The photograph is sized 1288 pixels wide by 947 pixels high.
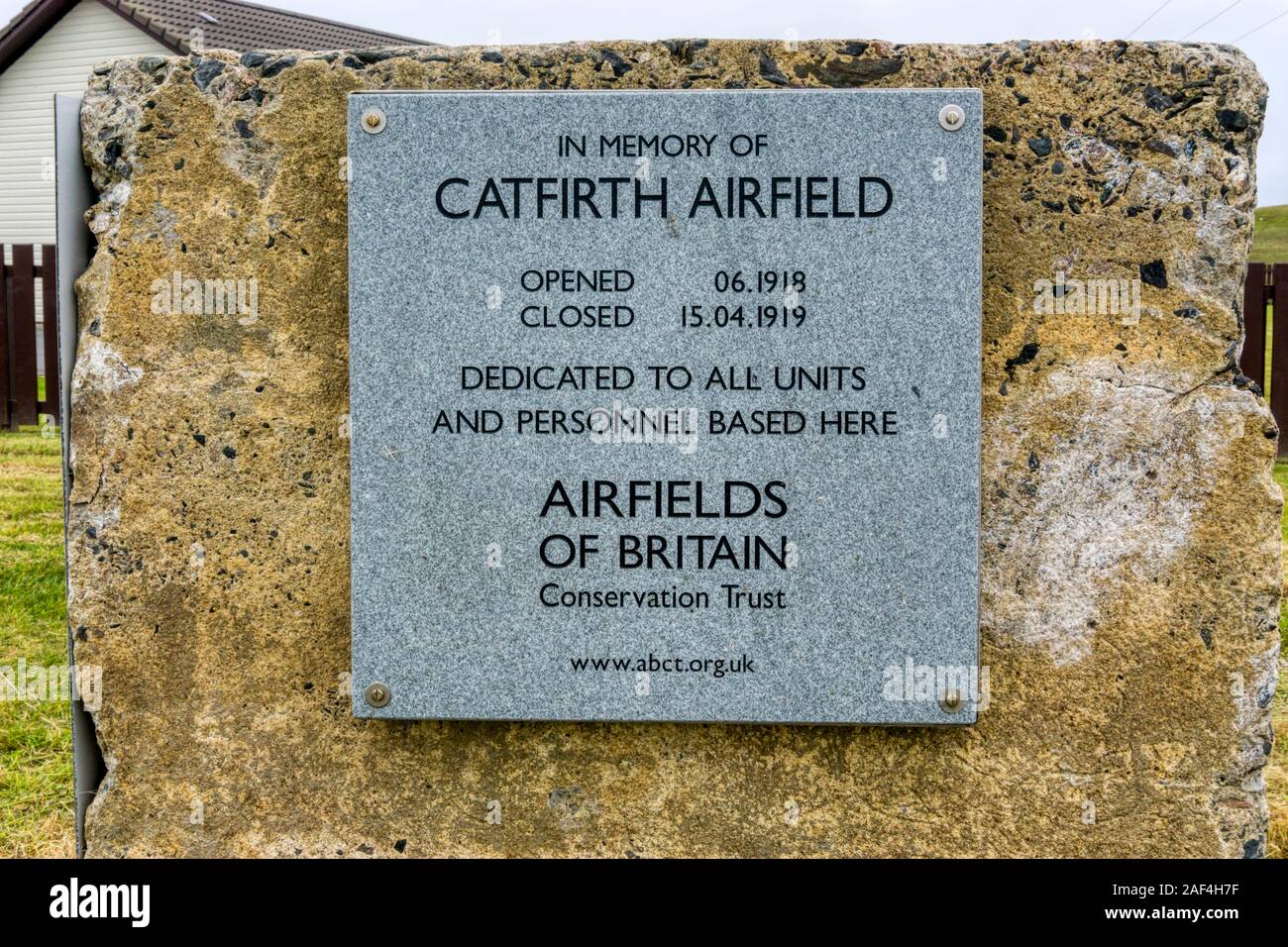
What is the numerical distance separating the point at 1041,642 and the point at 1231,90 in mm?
1118

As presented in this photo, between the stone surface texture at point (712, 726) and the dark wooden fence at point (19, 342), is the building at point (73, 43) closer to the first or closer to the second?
the dark wooden fence at point (19, 342)

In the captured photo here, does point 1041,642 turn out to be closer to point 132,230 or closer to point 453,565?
point 453,565

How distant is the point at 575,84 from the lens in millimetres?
2096

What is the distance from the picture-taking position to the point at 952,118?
6.55ft

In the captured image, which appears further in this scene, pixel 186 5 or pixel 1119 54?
pixel 186 5

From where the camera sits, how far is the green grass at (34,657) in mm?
2686

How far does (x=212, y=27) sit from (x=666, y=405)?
1421cm

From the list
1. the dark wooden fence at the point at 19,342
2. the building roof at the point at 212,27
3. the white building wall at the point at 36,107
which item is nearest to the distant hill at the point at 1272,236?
the building roof at the point at 212,27

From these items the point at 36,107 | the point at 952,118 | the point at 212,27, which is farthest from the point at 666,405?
the point at 36,107

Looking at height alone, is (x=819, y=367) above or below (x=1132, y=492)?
above

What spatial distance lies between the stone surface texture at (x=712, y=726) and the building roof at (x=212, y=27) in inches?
483

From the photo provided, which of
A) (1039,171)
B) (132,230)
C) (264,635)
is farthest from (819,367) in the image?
(132,230)

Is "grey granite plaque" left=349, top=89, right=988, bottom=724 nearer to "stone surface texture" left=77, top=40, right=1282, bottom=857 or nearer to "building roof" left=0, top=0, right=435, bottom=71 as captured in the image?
"stone surface texture" left=77, top=40, right=1282, bottom=857

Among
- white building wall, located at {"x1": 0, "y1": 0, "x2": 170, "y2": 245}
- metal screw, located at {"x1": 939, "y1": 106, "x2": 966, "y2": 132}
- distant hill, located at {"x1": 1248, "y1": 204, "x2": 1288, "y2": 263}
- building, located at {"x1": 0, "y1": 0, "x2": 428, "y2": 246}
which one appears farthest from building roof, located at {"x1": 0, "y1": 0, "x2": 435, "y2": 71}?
distant hill, located at {"x1": 1248, "y1": 204, "x2": 1288, "y2": 263}
